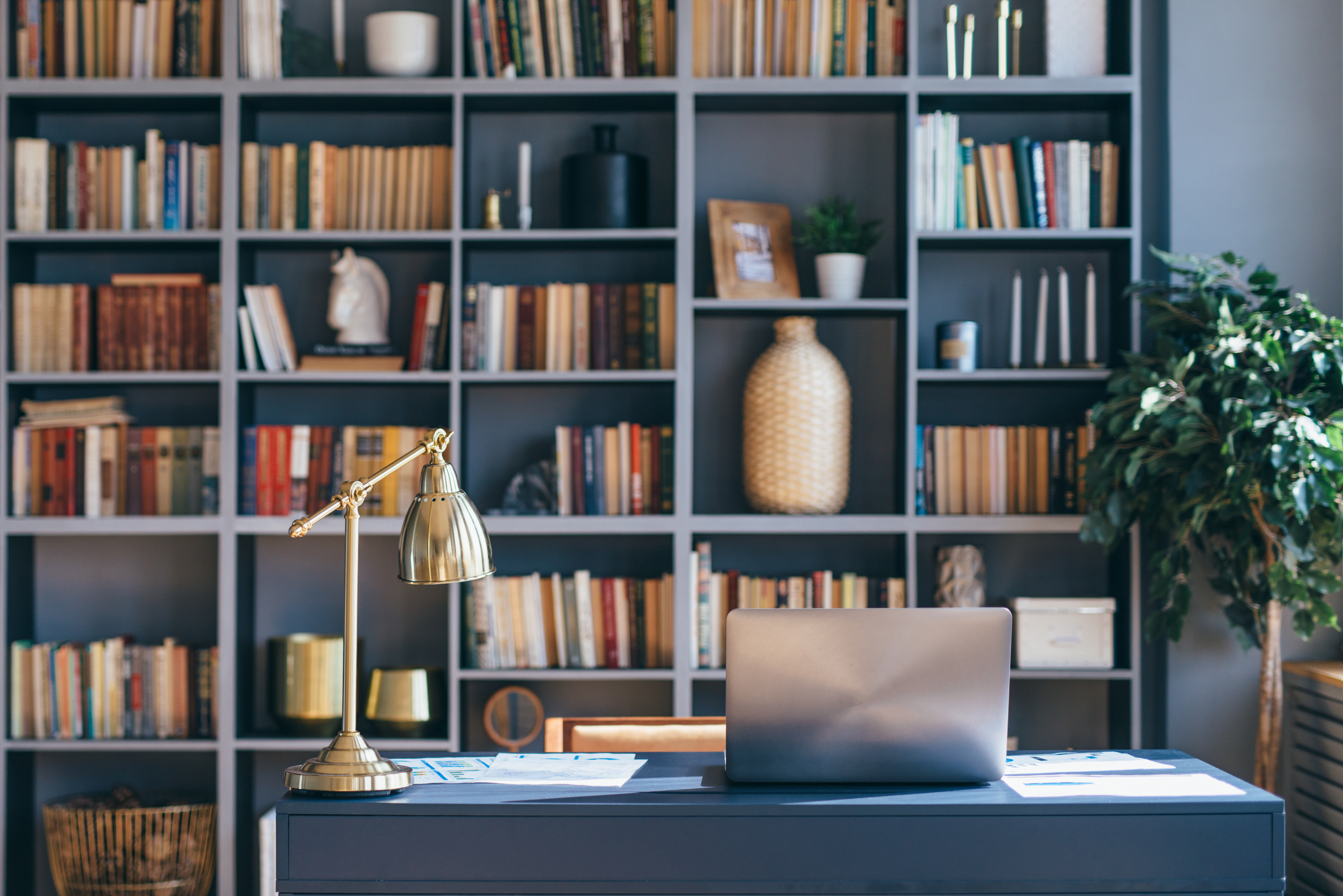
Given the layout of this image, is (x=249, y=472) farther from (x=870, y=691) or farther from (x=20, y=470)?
(x=870, y=691)

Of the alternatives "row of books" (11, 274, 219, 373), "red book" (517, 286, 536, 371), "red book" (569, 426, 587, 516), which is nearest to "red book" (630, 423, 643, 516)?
"red book" (569, 426, 587, 516)

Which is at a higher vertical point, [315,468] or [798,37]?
[798,37]

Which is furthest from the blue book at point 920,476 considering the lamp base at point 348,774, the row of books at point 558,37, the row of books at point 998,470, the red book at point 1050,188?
the lamp base at point 348,774

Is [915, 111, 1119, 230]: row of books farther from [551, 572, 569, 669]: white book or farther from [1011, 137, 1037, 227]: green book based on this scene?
[551, 572, 569, 669]: white book

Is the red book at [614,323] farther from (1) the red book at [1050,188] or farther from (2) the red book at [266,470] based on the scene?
(1) the red book at [1050,188]

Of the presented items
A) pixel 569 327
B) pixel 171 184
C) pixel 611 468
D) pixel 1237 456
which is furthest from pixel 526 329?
pixel 1237 456

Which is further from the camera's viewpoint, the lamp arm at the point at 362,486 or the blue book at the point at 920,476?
the blue book at the point at 920,476

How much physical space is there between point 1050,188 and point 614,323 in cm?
125

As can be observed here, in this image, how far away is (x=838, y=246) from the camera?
2900 millimetres

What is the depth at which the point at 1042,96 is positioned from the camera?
2.89 metres

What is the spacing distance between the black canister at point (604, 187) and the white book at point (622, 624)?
1000 millimetres

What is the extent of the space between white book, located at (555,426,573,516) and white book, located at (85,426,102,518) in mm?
1259

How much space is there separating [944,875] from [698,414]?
1.84 m

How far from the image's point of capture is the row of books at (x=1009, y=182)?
9.44 feet
